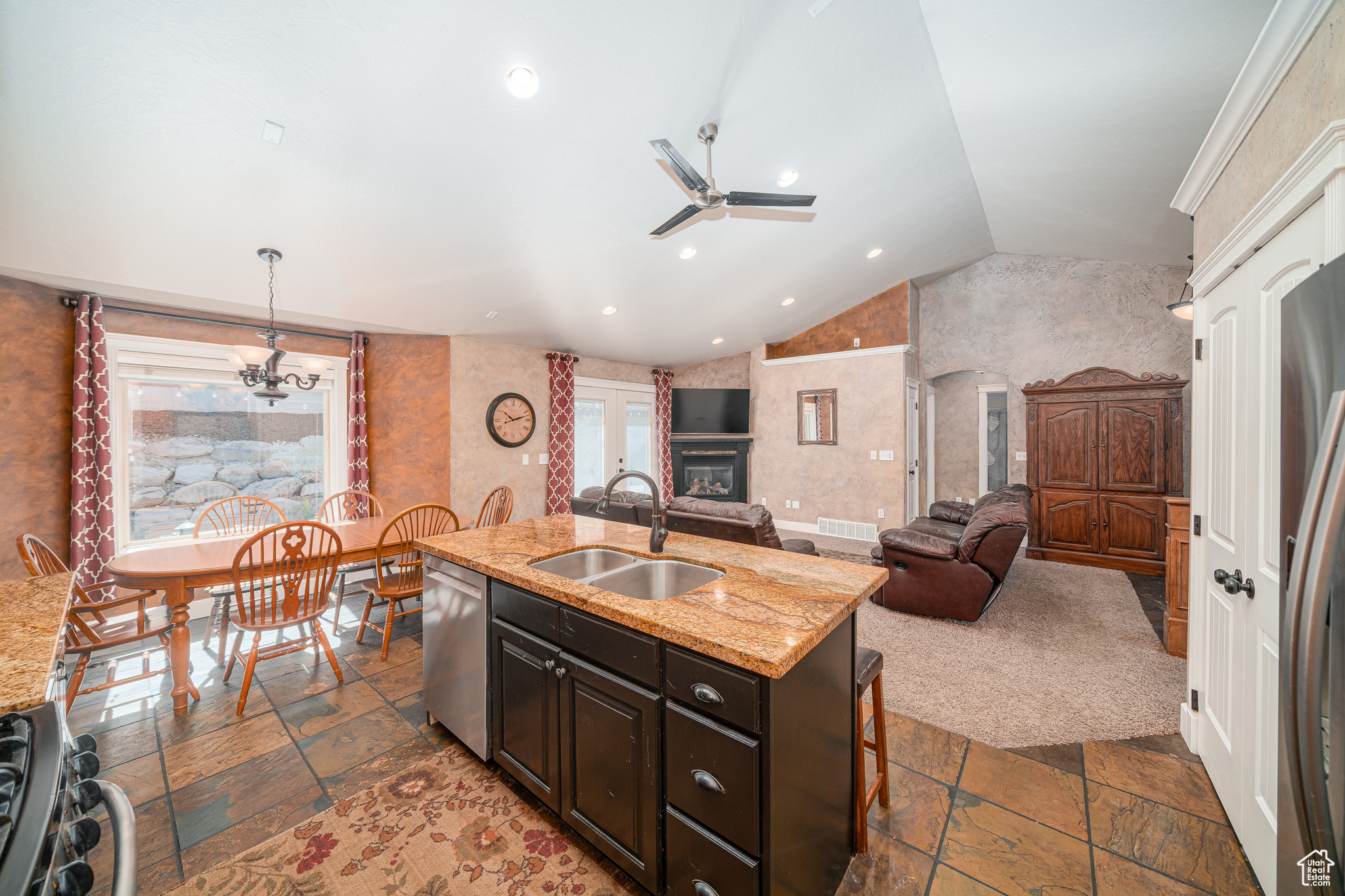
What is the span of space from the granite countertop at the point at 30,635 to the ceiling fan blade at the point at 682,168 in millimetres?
2358

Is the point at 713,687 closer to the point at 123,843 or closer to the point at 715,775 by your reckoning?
the point at 715,775

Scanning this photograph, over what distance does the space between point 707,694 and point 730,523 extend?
6.20ft

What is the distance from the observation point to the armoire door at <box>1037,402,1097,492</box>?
4.68 meters

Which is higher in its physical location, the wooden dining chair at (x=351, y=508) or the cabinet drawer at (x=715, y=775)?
the wooden dining chair at (x=351, y=508)

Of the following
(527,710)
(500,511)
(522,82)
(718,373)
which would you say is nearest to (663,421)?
(718,373)

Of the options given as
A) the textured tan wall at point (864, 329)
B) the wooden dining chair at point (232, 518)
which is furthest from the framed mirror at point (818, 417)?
the wooden dining chair at point (232, 518)

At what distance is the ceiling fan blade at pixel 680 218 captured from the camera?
2.53 m

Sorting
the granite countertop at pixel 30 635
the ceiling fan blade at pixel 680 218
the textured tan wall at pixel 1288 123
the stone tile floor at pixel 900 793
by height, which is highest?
the ceiling fan blade at pixel 680 218

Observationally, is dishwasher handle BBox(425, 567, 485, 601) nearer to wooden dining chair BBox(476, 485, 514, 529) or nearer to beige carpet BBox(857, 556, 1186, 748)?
wooden dining chair BBox(476, 485, 514, 529)

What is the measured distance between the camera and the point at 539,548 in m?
2.09

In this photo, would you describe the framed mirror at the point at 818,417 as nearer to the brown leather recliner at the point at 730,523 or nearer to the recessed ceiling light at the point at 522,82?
the brown leather recliner at the point at 730,523

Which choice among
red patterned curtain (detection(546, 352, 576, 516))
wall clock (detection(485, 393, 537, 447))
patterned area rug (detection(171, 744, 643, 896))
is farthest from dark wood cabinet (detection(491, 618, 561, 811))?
red patterned curtain (detection(546, 352, 576, 516))

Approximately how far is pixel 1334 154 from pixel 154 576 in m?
4.41

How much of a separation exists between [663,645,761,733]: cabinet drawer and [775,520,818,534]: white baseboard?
5.31 metres
